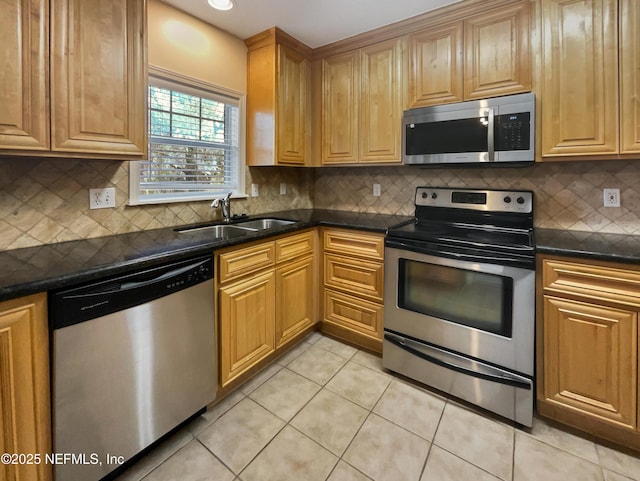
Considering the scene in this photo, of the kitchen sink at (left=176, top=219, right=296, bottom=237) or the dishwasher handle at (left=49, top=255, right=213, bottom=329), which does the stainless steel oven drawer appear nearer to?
the kitchen sink at (left=176, top=219, right=296, bottom=237)

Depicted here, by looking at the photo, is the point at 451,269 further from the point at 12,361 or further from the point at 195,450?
the point at 12,361

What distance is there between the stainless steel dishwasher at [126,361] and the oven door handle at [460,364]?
1.23 metres

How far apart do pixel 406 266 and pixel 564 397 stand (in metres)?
1.04

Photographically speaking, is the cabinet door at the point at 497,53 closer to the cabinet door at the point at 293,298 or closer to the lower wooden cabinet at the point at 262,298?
the lower wooden cabinet at the point at 262,298

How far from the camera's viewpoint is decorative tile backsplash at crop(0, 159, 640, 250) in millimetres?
1584

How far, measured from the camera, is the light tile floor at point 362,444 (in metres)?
1.44

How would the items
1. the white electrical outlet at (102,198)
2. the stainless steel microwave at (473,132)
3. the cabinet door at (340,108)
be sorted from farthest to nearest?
1. the cabinet door at (340,108)
2. the stainless steel microwave at (473,132)
3. the white electrical outlet at (102,198)

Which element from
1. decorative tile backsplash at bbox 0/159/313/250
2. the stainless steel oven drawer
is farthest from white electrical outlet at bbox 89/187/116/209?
the stainless steel oven drawer

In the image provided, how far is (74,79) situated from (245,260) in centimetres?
115

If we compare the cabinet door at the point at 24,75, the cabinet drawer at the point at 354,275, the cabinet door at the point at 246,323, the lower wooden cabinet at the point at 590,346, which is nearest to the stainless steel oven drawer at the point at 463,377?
the lower wooden cabinet at the point at 590,346

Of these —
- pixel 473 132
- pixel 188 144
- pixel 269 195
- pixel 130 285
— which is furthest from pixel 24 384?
pixel 473 132

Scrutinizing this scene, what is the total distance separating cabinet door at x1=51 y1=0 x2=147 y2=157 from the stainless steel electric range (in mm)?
1631

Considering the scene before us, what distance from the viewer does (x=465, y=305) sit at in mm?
1878

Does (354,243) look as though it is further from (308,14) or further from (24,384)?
(24,384)
